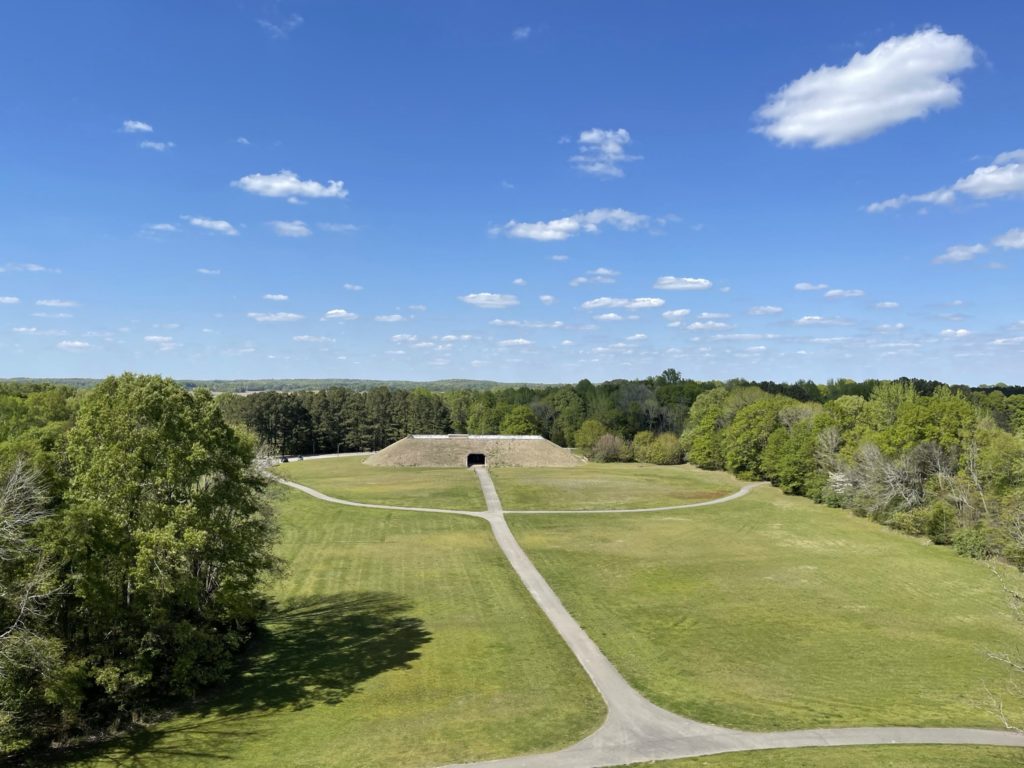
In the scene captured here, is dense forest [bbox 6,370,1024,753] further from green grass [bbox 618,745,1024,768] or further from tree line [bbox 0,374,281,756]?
green grass [bbox 618,745,1024,768]

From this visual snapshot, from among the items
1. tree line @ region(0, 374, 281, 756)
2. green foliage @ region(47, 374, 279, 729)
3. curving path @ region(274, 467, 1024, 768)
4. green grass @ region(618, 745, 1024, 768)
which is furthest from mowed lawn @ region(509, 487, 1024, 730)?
tree line @ region(0, 374, 281, 756)

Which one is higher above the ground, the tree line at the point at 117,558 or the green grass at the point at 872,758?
the tree line at the point at 117,558

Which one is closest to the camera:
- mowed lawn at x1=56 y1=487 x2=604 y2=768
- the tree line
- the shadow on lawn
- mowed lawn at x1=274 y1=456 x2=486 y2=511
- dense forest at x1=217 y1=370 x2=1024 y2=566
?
the tree line

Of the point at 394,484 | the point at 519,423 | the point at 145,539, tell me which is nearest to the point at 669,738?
the point at 145,539

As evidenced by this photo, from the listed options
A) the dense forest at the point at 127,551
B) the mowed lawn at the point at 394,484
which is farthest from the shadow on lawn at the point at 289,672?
the mowed lawn at the point at 394,484

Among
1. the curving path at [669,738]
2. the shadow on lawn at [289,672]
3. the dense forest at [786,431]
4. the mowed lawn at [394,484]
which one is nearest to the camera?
the curving path at [669,738]

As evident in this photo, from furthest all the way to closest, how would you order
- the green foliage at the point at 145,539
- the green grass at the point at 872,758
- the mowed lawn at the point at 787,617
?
the mowed lawn at the point at 787,617 < the green foliage at the point at 145,539 < the green grass at the point at 872,758

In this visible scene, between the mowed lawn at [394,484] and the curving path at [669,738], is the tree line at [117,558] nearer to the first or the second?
the curving path at [669,738]
